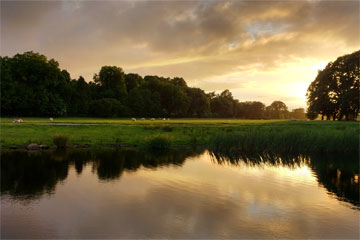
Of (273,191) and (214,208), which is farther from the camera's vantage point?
(273,191)

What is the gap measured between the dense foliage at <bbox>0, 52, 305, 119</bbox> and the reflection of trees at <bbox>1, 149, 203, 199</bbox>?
141 feet

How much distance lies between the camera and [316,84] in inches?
2771

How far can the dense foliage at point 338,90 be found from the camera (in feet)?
204

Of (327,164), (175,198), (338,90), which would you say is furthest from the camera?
(338,90)

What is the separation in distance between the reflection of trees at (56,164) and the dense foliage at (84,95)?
43051 mm

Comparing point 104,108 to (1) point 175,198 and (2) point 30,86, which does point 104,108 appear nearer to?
(2) point 30,86

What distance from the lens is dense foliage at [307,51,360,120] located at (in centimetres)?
6232

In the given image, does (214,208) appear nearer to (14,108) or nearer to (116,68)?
(14,108)

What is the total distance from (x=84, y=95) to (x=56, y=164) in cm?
6163

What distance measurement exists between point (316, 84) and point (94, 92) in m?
61.4

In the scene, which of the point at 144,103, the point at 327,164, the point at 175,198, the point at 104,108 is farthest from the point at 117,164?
the point at 144,103

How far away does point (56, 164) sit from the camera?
775 inches

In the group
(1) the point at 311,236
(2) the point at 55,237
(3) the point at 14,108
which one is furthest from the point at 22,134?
(3) the point at 14,108

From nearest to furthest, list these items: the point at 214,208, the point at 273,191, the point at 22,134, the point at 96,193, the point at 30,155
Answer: the point at 214,208, the point at 96,193, the point at 273,191, the point at 30,155, the point at 22,134
